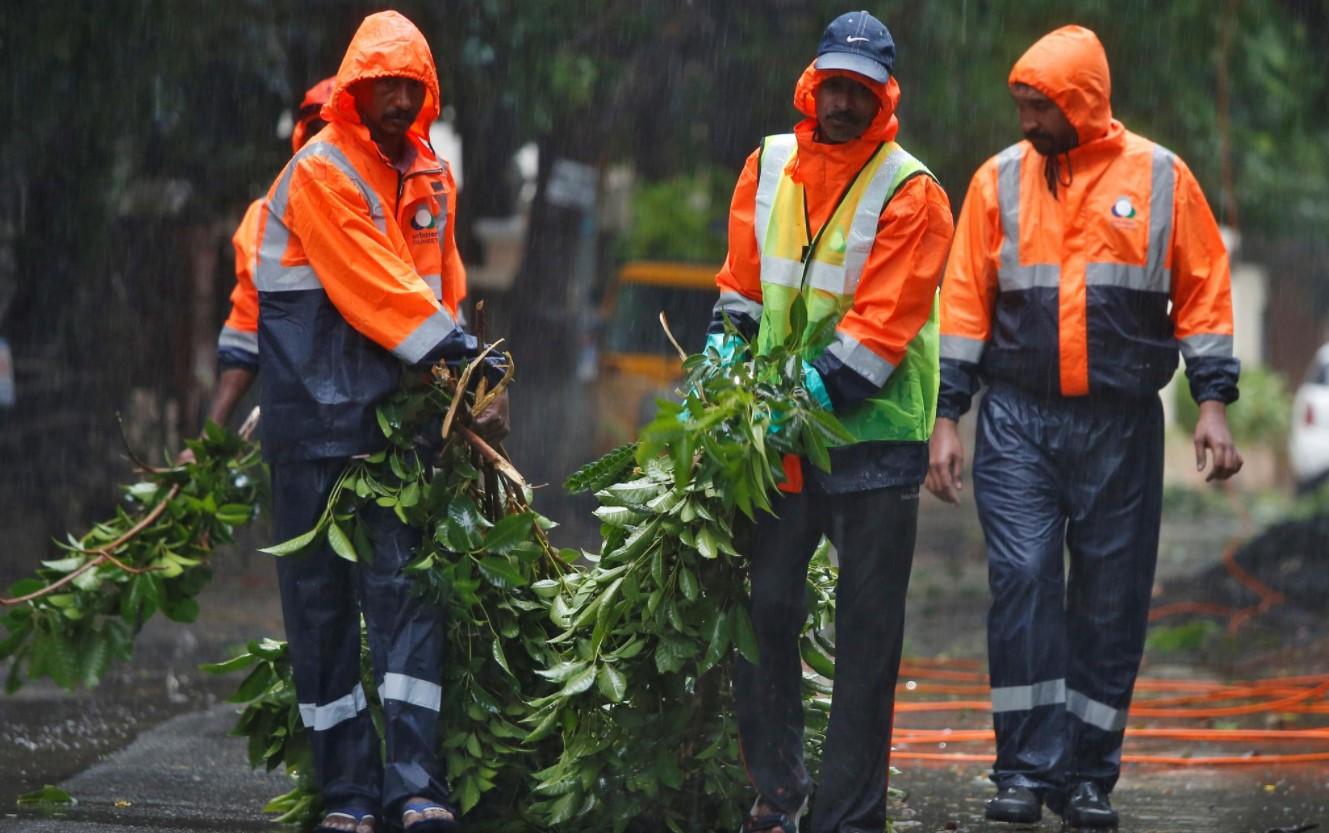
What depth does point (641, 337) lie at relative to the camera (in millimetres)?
18859

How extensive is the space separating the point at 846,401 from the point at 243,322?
2.26 metres

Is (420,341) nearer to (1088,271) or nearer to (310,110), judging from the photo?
(310,110)

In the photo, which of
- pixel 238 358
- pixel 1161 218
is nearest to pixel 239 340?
pixel 238 358

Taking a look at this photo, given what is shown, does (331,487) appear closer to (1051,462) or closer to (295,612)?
(295,612)

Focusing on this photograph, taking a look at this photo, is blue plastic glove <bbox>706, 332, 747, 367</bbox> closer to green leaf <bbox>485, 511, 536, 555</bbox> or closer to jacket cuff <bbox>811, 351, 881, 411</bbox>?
jacket cuff <bbox>811, 351, 881, 411</bbox>

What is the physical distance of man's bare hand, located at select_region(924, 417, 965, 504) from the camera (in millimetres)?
5500

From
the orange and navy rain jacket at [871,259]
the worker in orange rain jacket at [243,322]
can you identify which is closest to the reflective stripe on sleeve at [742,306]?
the orange and navy rain jacket at [871,259]

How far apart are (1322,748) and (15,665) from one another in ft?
13.9

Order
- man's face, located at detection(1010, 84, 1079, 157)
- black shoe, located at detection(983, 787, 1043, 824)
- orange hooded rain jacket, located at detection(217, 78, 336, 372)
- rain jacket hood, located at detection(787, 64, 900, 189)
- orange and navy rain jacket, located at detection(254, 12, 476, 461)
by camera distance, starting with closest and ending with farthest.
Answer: rain jacket hood, located at detection(787, 64, 900, 189) < orange and navy rain jacket, located at detection(254, 12, 476, 461) < black shoe, located at detection(983, 787, 1043, 824) < man's face, located at detection(1010, 84, 1079, 157) < orange hooded rain jacket, located at detection(217, 78, 336, 372)

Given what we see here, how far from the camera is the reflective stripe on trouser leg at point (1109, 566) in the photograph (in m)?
5.55

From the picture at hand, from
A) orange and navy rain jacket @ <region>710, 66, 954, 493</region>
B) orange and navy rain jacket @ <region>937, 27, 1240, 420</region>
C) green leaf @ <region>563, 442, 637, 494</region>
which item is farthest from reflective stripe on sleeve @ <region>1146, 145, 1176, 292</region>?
green leaf @ <region>563, 442, 637, 494</region>

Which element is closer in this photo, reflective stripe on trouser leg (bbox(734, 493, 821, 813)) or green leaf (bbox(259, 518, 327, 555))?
reflective stripe on trouser leg (bbox(734, 493, 821, 813))

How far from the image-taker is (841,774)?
4715 millimetres

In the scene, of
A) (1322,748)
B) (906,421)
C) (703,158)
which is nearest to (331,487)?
(906,421)
